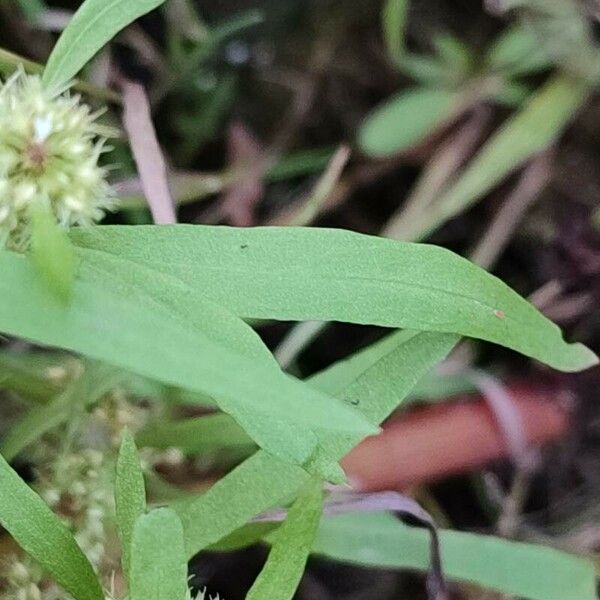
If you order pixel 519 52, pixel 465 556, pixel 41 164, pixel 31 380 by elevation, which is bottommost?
pixel 465 556

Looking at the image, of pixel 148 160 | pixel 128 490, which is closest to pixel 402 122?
pixel 148 160

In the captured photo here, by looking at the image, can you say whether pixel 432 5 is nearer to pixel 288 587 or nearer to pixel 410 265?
pixel 410 265

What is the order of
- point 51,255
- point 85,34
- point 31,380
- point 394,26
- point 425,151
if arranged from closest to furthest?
point 51,255
point 85,34
point 31,380
point 394,26
point 425,151

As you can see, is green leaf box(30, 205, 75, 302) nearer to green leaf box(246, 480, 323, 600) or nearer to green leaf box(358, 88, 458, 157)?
green leaf box(246, 480, 323, 600)

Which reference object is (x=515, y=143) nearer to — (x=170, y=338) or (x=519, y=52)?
(x=519, y=52)

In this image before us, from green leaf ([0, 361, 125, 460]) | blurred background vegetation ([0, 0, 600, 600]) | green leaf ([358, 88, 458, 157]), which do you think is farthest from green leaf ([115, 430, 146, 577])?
green leaf ([358, 88, 458, 157])

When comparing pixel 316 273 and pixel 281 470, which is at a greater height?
pixel 316 273
